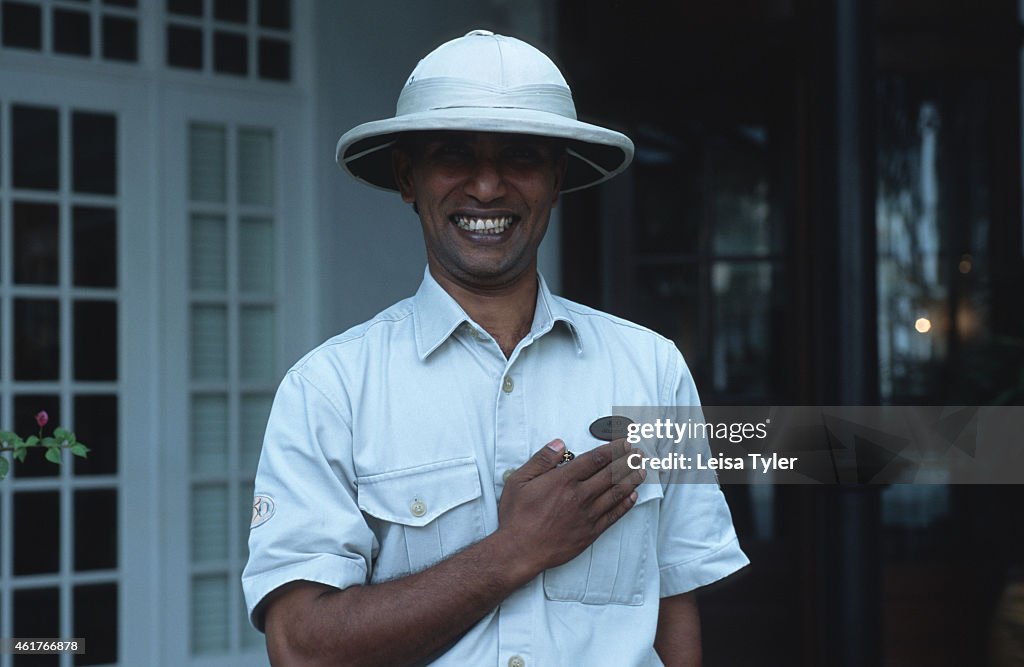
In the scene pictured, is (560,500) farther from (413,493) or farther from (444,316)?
(444,316)

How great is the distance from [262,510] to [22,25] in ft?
Result: 9.86

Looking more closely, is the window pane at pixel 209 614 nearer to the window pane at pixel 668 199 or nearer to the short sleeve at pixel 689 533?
the window pane at pixel 668 199

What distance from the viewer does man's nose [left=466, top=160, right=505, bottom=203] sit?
1.64 metres

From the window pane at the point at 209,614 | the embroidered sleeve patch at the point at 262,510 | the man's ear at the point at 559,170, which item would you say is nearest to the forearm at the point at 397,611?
the embroidered sleeve patch at the point at 262,510

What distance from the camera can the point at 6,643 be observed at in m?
3.76

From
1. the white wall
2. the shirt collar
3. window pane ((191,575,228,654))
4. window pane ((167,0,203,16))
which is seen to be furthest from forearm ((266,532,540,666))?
window pane ((167,0,203,16))

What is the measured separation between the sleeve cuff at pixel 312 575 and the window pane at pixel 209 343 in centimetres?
280

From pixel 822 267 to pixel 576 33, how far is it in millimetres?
1804

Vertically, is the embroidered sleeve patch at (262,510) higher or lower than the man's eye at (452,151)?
lower

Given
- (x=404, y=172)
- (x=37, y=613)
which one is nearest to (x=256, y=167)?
(x=37, y=613)

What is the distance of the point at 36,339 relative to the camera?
3881 millimetres

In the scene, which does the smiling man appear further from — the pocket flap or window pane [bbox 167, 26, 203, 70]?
window pane [bbox 167, 26, 203, 70]

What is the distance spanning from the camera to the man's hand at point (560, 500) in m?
1.47

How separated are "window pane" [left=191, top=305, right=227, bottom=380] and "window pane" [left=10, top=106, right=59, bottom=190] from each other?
0.73m
